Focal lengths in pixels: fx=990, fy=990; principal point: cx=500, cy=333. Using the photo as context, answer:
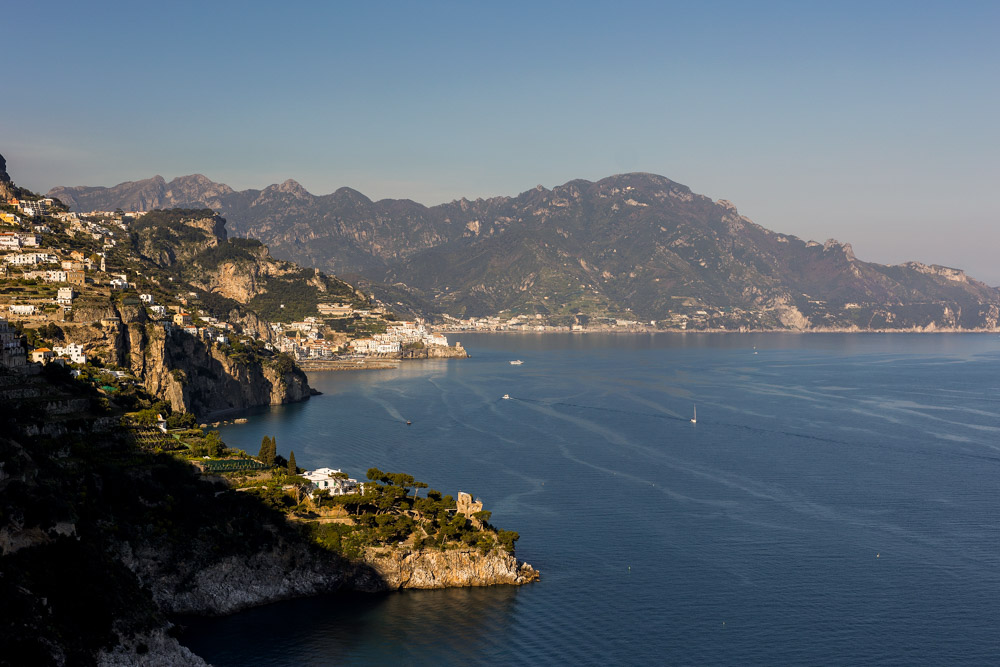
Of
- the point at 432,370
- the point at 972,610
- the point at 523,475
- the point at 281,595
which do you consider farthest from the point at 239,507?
the point at 432,370

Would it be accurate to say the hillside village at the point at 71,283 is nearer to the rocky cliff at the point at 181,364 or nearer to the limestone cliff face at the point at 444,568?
the rocky cliff at the point at 181,364

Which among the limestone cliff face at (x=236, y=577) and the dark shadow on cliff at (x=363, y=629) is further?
the limestone cliff face at (x=236, y=577)

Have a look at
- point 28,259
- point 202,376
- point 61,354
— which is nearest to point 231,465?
point 61,354

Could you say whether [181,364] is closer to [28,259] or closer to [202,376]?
[202,376]

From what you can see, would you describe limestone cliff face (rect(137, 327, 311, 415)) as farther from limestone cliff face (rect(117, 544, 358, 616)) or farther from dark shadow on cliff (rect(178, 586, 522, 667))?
dark shadow on cliff (rect(178, 586, 522, 667))

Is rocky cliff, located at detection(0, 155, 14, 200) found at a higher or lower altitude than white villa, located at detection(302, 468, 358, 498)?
higher

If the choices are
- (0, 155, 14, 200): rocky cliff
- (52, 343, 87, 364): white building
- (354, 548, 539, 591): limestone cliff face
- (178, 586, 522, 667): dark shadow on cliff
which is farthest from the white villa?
(0, 155, 14, 200): rocky cliff

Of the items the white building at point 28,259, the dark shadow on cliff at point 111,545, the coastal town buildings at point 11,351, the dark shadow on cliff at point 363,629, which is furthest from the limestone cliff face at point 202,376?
the dark shadow on cliff at point 363,629
